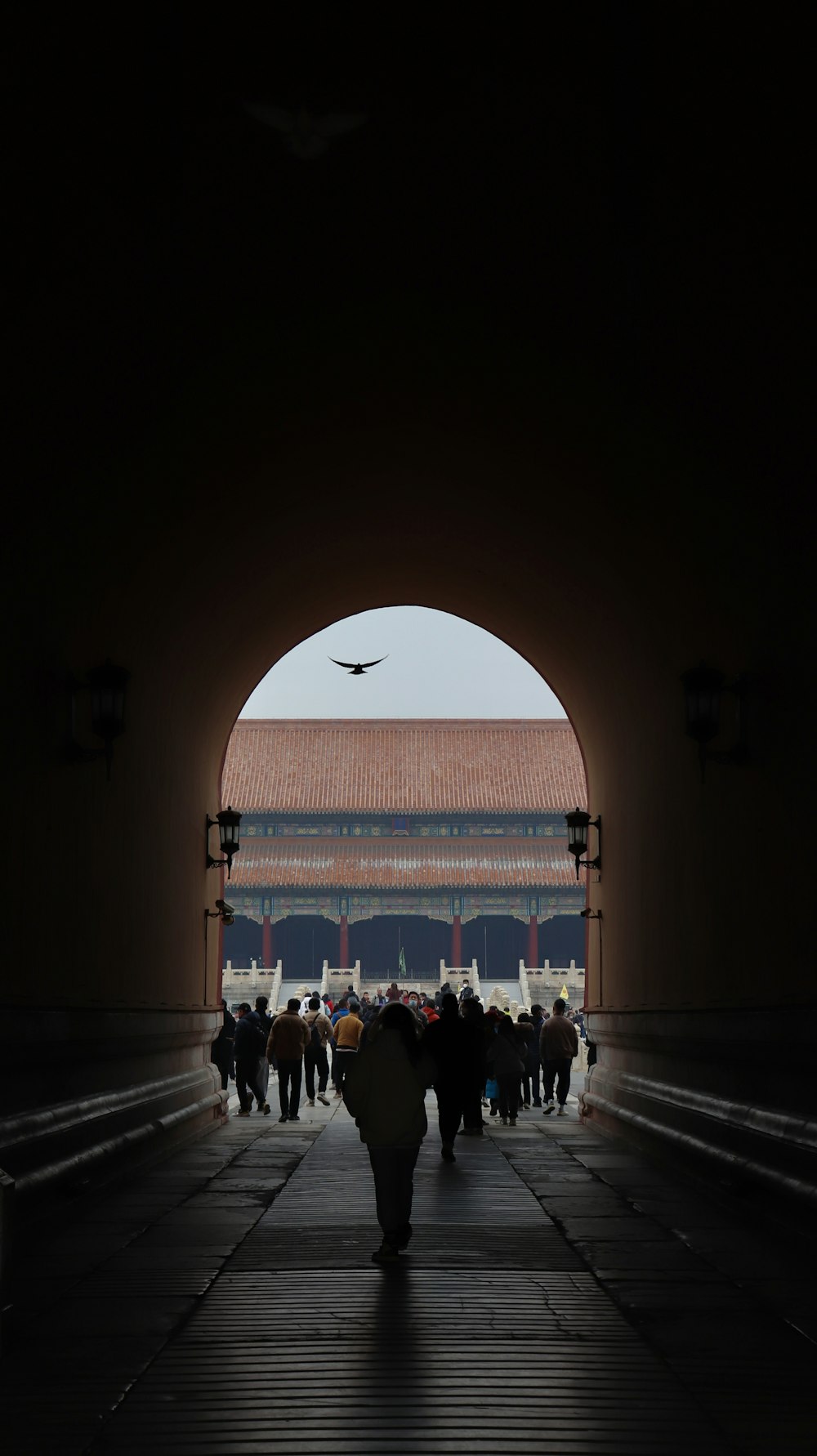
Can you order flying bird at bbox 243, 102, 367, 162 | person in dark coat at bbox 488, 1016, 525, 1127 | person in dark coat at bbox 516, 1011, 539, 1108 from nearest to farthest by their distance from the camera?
1. flying bird at bbox 243, 102, 367, 162
2. person in dark coat at bbox 488, 1016, 525, 1127
3. person in dark coat at bbox 516, 1011, 539, 1108

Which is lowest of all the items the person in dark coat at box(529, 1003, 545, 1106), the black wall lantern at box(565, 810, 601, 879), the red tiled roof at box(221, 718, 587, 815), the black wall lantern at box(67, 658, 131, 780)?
the person in dark coat at box(529, 1003, 545, 1106)

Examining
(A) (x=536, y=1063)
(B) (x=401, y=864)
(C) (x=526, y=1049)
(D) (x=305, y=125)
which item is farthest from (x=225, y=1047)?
(B) (x=401, y=864)

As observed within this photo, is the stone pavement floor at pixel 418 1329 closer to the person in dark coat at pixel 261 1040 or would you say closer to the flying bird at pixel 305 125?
the flying bird at pixel 305 125

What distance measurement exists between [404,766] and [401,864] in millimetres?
3923

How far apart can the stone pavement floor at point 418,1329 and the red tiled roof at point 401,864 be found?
38.6 metres

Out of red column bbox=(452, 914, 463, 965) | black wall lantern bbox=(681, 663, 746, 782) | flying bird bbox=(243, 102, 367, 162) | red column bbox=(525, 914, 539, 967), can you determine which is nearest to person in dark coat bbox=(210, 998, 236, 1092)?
black wall lantern bbox=(681, 663, 746, 782)

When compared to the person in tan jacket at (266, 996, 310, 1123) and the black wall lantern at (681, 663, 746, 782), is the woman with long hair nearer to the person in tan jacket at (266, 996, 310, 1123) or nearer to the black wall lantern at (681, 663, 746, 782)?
the black wall lantern at (681, 663, 746, 782)

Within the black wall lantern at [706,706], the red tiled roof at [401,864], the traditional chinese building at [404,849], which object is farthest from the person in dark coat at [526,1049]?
the traditional chinese building at [404,849]

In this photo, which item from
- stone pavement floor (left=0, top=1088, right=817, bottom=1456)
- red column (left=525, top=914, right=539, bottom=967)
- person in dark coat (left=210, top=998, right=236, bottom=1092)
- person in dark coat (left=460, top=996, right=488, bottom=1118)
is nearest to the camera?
stone pavement floor (left=0, top=1088, right=817, bottom=1456)

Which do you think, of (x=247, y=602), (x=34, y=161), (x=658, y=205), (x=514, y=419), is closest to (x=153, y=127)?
(x=34, y=161)

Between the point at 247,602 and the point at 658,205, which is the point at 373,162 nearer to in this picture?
the point at 658,205

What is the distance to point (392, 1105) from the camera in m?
7.56

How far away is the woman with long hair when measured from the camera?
739cm

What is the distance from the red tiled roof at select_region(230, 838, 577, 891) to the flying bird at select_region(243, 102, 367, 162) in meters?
41.9
